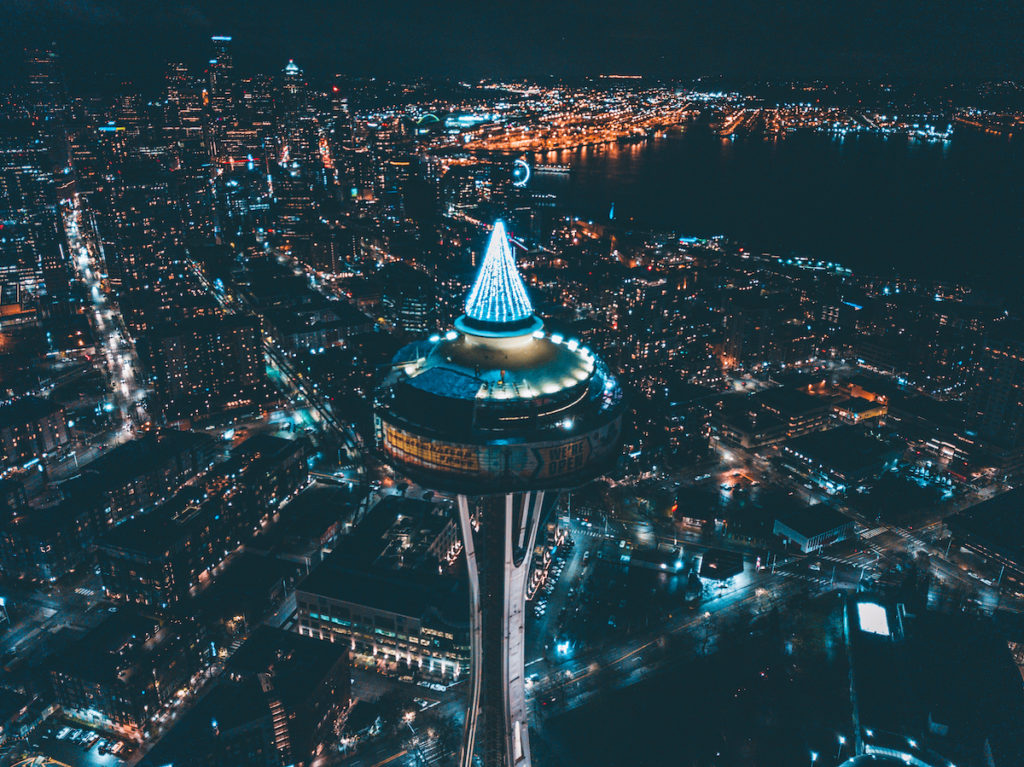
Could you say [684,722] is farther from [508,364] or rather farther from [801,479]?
[801,479]

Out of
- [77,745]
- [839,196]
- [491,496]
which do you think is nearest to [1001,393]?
[491,496]

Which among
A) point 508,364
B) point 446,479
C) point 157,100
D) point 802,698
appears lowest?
point 802,698

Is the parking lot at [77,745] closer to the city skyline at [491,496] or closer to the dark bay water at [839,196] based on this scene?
the city skyline at [491,496]

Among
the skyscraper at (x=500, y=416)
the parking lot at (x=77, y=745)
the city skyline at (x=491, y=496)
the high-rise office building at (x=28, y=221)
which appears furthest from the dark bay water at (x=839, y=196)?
the parking lot at (x=77, y=745)

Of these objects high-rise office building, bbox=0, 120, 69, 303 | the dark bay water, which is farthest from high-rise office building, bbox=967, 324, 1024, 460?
high-rise office building, bbox=0, 120, 69, 303

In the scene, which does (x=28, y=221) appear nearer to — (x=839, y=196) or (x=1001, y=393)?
(x=1001, y=393)

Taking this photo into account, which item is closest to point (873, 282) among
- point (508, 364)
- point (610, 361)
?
point (610, 361)

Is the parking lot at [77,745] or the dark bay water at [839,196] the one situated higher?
the dark bay water at [839,196]
